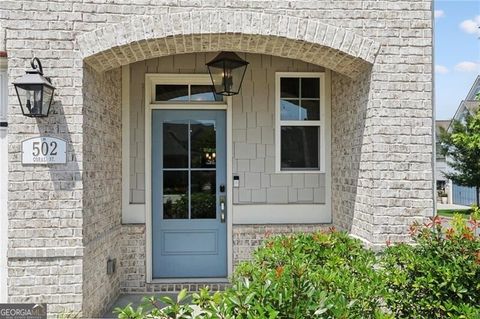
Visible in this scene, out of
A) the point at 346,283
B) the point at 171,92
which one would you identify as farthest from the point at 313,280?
the point at 171,92

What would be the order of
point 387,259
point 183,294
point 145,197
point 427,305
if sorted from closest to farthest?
1. point 183,294
2. point 427,305
3. point 387,259
4. point 145,197

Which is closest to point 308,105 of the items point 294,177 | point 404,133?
point 294,177

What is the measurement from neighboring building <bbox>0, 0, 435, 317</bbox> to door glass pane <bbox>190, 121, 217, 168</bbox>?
0.02 m

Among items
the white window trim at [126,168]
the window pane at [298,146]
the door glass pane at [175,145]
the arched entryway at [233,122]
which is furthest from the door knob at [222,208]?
the white window trim at [126,168]

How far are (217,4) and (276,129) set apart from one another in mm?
1838

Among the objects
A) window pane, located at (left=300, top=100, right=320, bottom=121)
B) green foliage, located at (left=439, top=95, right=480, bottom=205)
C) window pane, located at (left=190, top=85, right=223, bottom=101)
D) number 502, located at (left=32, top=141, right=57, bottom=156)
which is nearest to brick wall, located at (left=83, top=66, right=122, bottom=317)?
number 502, located at (left=32, top=141, right=57, bottom=156)

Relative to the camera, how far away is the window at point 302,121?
514 cm

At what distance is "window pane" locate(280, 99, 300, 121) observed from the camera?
515cm

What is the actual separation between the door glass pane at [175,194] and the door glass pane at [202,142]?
9.6 inches

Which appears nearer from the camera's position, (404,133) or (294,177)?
(404,133)

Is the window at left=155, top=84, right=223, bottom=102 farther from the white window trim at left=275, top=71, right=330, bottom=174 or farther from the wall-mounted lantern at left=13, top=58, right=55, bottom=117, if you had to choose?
the wall-mounted lantern at left=13, top=58, right=55, bottom=117

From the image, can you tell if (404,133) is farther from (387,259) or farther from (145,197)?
(145,197)

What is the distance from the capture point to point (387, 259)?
3.03m

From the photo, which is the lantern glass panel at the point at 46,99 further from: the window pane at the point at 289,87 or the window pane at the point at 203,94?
the window pane at the point at 289,87
